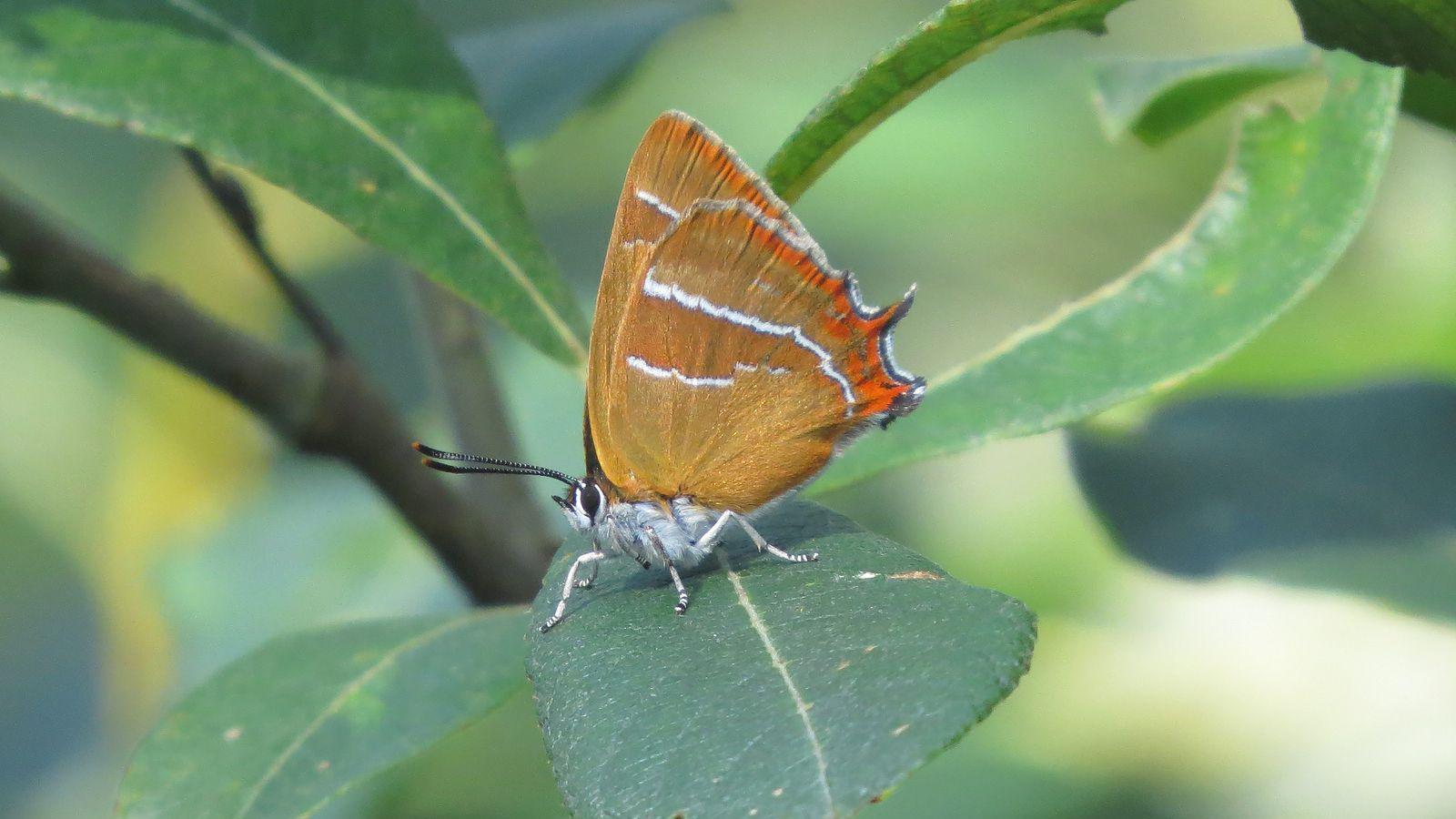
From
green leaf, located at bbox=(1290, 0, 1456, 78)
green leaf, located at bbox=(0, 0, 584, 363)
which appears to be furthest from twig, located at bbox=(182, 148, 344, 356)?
green leaf, located at bbox=(1290, 0, 1456, 78)

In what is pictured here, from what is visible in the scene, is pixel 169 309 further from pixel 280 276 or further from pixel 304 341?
pixel 304 341

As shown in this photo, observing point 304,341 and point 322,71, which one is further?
point 304,341

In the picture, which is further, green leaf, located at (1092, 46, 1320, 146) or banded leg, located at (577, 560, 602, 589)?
green leaf, located at (1092, 46, 1320, 146)

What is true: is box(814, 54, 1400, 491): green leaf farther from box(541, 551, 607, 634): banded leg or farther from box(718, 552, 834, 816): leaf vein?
box(718, 552, 834, 816): leaf vein

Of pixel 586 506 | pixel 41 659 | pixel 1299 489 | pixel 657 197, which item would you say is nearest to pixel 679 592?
pixel 586 506

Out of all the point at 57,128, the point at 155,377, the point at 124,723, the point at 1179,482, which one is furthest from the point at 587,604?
the point at 57,128

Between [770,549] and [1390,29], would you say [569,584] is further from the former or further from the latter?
[1390,29]
